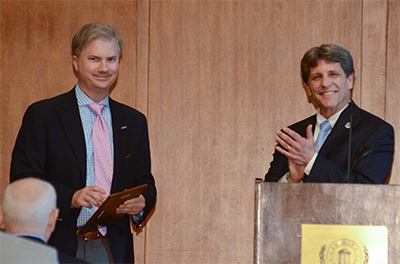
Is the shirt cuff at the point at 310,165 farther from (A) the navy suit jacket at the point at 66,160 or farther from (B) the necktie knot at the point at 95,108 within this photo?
(B) the necktie knot at the point at 95,108

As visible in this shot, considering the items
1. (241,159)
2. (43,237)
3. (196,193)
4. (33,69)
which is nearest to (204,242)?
(196,193)

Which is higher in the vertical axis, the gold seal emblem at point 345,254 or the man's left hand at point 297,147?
the man's left hand at point 297,147

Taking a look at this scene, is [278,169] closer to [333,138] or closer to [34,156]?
[333,138]

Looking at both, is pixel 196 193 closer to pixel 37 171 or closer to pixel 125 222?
pixel 125 222

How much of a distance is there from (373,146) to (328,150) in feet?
0.85

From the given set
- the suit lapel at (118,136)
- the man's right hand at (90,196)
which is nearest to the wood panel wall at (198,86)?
the suit lapel at (118,136)

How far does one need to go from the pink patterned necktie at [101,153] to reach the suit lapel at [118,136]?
0.04m

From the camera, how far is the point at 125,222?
346cm

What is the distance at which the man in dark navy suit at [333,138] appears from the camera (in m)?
2.96

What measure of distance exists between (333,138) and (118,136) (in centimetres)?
130

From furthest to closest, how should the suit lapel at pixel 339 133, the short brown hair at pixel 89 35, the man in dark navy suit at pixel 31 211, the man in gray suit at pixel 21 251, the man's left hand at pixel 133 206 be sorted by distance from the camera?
1. the short brown hair at pixel 89 35
2. the suit lapel at pixel 339 133
3. the man's left hand at pixel 133 206
4. the man in dark navy suit at pixel 31 211
5. the man in gray suit at pixel 21 251

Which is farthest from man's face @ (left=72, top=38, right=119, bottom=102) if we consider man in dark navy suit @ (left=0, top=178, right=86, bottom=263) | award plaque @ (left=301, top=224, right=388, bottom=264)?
award plaque @ (left=301, top=224, right=388, bottom=264)

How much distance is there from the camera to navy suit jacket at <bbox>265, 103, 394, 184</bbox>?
291 cm

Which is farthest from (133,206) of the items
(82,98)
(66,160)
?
(82,98)
